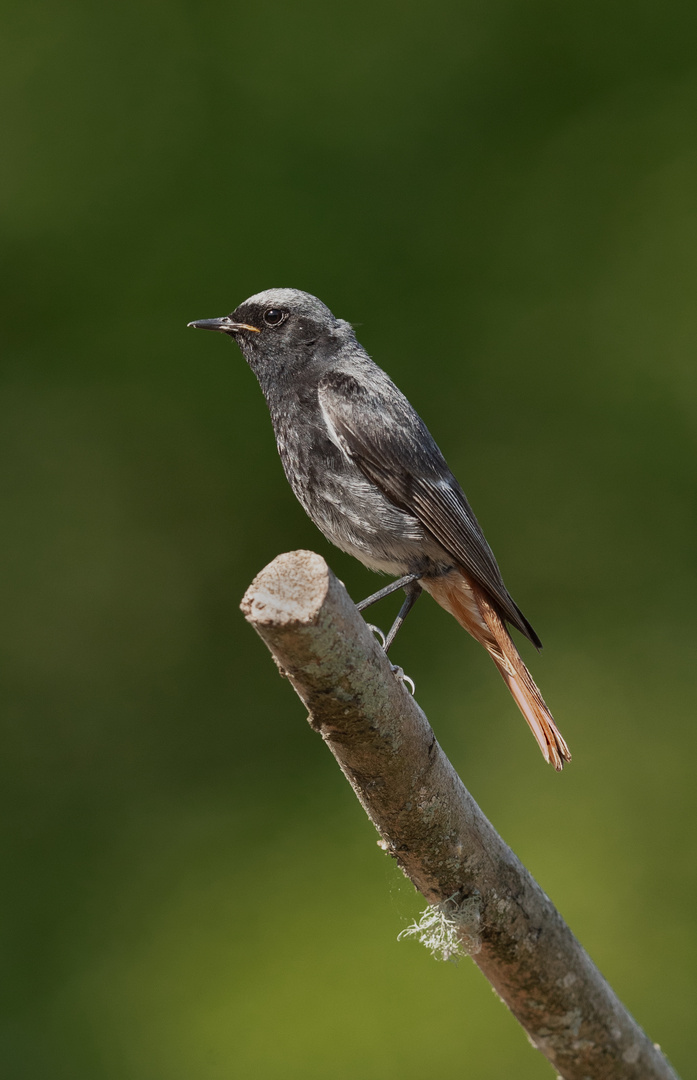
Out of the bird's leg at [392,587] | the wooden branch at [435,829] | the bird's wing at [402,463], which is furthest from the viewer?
the bird's wing at [402,463]

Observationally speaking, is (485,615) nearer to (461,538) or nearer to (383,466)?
(461,538)

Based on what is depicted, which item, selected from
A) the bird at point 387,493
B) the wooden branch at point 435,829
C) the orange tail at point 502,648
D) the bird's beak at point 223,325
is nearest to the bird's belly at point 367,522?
the bird at point 387,493

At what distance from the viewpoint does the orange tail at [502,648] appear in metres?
2.65

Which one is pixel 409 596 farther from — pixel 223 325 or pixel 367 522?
pixel 223 325

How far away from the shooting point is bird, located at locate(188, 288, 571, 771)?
2602mm

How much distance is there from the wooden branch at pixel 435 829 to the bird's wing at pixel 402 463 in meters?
0.73

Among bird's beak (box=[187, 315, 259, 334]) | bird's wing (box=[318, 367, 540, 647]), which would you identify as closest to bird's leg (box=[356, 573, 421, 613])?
bird's wing (box=[318, 367, 540, 647])

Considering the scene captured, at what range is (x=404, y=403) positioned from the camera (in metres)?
2.75

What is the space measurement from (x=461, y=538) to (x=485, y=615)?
0.26 m

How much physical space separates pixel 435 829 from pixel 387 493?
938 millimetres

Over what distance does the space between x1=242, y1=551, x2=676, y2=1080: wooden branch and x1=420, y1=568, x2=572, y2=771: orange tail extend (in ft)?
1.64

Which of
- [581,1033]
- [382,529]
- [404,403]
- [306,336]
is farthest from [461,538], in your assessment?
[581,1033]

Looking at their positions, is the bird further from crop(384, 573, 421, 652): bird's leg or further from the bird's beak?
the bird's beak

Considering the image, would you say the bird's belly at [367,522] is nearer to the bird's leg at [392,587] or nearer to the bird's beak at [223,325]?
the bird's leg at [392,587]
